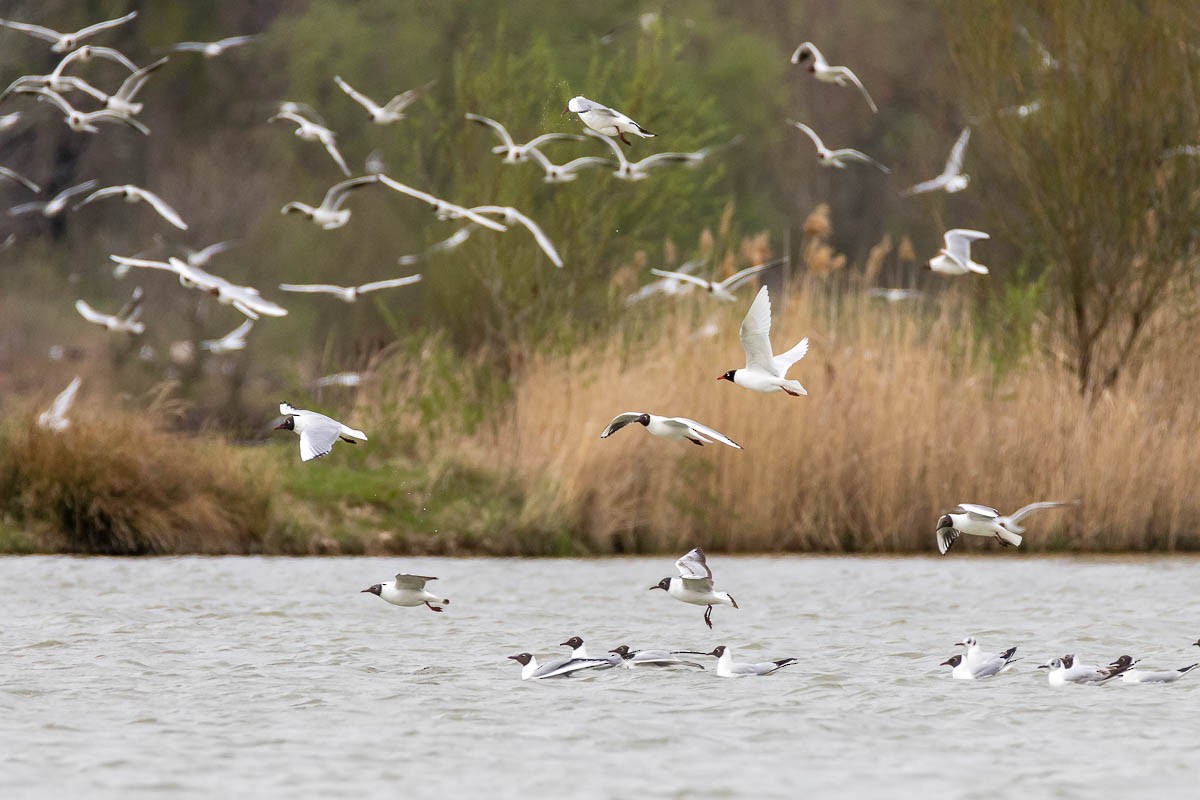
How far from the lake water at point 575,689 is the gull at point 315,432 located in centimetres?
122

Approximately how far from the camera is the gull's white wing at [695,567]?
1059 cm

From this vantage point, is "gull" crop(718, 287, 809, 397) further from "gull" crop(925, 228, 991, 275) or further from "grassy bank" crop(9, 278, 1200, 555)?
"grassy bank" crop(9, 278, 1200, 555)

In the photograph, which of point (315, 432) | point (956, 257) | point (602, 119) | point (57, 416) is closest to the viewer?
point (315, 432)

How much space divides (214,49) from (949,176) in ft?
19.3

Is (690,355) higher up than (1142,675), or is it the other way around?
(690,355)

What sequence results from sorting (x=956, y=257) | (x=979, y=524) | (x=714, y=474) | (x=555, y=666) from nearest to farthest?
(x=555, y=666), (x=979, y=524), (x=956, y=257), (x=714, y=474)

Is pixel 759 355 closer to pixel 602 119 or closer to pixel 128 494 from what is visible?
pixel 602 119

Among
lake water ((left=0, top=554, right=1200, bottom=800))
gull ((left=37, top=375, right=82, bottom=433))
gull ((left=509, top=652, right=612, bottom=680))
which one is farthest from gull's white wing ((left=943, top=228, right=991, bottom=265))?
gull ((left=37, top=375, right=82, bottom=433))

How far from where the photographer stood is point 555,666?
10.4 meters

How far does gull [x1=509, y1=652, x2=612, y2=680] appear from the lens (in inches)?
408

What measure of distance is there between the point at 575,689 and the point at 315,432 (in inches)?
72.0

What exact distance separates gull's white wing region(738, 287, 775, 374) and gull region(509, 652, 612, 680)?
6.05 feet

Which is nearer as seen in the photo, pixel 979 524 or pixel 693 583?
pixel 693 583

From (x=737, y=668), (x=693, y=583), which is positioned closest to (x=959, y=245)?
(x=693, y=583)
